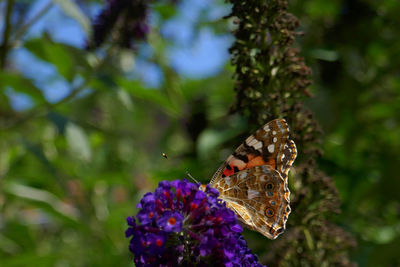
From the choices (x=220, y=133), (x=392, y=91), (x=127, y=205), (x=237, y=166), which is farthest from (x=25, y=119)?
(x=392, y=91)

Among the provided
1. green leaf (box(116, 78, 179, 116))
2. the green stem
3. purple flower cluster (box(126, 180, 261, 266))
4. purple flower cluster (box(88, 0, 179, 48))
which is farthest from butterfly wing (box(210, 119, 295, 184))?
the green stem

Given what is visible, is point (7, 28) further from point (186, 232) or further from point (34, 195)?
point (186, 232)

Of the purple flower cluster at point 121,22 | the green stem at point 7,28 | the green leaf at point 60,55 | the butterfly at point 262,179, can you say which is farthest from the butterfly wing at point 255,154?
the green stem at point 7,28

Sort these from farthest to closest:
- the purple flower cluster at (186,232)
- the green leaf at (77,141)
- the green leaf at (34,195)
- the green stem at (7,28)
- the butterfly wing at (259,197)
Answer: the green leaf at (34,195) → the green stem at (7,28) → the green leaf at (77,141) → the butterfly wing at (259,197) → the purple flower cluster at (186,232)

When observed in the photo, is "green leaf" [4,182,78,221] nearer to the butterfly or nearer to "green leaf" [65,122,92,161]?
"green leaf" [65,122,92,161]

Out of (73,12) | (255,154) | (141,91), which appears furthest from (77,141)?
(255,154)

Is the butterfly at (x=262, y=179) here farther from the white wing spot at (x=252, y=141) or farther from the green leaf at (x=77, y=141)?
the green leaf at (x=77, y=141)

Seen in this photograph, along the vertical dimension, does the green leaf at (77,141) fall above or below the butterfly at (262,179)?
above

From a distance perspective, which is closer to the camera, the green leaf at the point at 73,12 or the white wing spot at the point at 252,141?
the white wing spot at the point at 252,141
